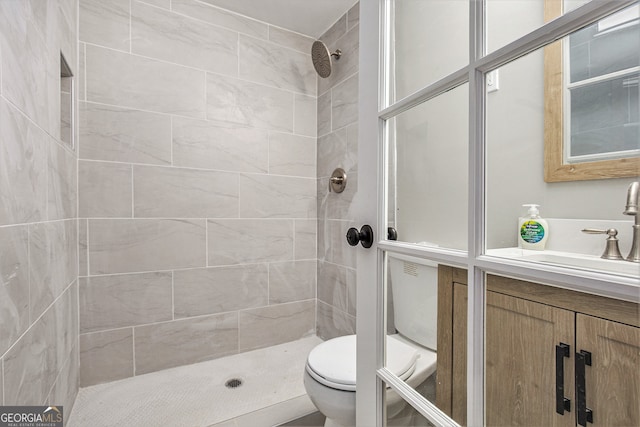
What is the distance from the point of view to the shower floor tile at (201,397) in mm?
1396

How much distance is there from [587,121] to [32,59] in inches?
54.3

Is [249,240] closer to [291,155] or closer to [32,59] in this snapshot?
[291,155]

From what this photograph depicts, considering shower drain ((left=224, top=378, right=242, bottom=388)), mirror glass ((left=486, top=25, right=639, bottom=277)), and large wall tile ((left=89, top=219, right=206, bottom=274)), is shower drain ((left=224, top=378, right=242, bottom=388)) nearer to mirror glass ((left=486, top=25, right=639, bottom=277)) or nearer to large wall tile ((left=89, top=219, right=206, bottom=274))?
large wall tile ((left=89, top=219, right=206, bottom=274))

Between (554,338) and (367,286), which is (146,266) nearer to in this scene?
(367,286)

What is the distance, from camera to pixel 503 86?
1.60 feet

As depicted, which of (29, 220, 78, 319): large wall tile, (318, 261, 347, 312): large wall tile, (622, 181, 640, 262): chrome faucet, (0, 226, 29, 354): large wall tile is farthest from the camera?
(318, 261, 347, 312): large wall tile

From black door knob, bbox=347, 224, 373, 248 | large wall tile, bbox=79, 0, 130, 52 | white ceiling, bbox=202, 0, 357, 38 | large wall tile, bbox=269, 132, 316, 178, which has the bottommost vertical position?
black door knob, bbox=347, 224, 373, 248

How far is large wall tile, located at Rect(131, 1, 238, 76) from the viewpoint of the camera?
5.64 feet

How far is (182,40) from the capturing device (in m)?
1.83

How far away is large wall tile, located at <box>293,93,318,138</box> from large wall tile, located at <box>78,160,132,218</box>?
1109mm

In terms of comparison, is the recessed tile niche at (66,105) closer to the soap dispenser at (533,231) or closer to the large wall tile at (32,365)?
the large wall tile at (32,365)

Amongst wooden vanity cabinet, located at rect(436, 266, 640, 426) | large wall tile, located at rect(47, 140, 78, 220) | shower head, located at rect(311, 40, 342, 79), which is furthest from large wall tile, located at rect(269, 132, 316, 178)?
wooden vanity cabinet, located at rect(436, 266, 640, 426)

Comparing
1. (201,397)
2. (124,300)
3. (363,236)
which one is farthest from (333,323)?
(363,236)

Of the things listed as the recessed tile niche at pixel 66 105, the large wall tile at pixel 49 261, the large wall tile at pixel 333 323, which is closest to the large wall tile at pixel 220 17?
the recessed tile niche at pixel 66 105
